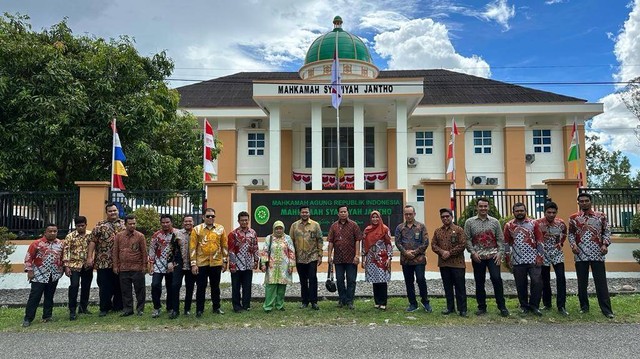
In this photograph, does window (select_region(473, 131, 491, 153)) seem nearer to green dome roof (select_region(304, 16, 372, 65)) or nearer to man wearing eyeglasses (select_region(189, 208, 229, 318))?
green dome roof (select_region(304, 16, 372, 65))

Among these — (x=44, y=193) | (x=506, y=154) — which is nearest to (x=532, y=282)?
(x=44, y=193)

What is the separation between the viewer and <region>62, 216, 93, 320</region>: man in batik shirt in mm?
7055

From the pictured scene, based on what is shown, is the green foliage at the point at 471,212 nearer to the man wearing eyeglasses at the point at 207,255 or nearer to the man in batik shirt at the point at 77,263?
the man wearing eyeglasses at the point at 207,255

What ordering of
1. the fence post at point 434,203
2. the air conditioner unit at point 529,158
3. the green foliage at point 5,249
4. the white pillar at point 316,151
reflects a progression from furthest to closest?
the air conditioner unit at point 529,158 < the white pillar at point 316,151 < the fence post at point 434,203 < the green foliage at point 5,249

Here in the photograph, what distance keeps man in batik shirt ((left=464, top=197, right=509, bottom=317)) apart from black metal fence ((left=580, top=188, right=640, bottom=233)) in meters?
5.35

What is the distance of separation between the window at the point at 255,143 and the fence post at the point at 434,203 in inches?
645

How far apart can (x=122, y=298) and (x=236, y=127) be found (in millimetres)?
19250

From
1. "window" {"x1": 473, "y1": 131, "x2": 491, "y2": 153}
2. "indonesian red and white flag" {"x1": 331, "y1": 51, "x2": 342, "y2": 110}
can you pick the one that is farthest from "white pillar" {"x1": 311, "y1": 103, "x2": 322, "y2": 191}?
"window" {"x1": 473, "y1": 131, "x2": 491, "y2": 153}

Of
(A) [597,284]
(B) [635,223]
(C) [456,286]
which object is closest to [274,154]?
(B) [635,223]

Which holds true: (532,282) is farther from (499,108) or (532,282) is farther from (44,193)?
(499,108)

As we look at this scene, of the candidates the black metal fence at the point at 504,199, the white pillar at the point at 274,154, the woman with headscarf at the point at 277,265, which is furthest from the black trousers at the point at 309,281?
the white pillar at the point at 274,154

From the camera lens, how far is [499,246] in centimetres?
671

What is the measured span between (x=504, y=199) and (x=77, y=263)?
9312mm

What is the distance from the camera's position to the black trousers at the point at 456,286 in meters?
6.69
